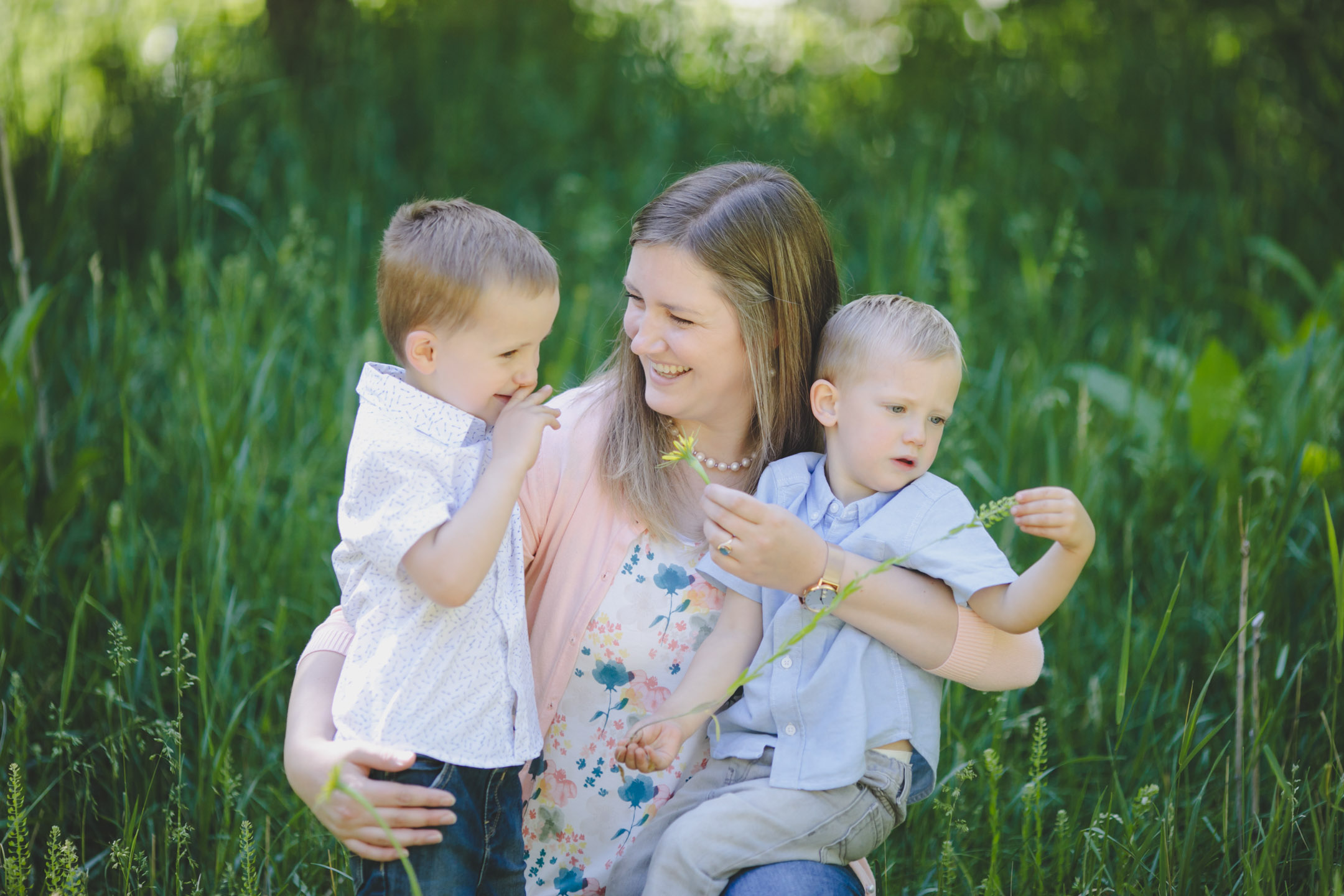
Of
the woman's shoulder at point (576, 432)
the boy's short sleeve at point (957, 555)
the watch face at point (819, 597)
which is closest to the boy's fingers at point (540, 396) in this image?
the woman's shoulder at point (576, 432)

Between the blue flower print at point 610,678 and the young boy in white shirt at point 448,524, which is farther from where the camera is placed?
the blue flower print at point 610,678

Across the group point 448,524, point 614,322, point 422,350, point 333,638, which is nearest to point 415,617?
point 448,524

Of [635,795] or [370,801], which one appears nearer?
[370,801]

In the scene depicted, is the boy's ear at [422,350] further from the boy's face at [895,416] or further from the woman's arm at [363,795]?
the boy's face at [895,416]

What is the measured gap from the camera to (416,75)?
5141mm

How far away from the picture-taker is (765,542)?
64.2 inches

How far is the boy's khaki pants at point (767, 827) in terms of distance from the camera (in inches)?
65.7

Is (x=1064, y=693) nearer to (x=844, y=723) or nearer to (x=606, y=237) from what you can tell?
(x=844, y=723)

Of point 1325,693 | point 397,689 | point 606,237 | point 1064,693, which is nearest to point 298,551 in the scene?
point 397,689

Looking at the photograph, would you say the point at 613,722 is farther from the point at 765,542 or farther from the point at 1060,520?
the point at 1060,520

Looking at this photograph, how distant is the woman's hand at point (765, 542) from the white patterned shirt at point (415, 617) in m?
0.35

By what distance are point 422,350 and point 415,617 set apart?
1.29 ft

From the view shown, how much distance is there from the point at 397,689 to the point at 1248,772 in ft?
5.77

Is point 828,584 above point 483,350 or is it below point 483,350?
below
